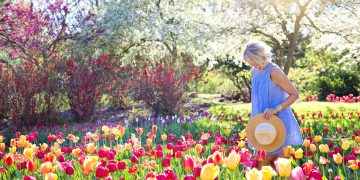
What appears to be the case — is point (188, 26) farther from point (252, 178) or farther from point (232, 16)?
point (252, 178)

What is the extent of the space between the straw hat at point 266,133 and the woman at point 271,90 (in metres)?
0.11

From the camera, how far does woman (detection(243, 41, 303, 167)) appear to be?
3.60 m

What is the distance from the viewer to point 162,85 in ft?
30.5

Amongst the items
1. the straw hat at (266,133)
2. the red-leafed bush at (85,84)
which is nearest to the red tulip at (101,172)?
the straw hat at (266,133)

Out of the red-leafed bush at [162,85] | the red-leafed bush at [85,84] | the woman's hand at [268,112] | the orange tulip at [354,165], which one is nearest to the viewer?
the orange tulip at [354,165]

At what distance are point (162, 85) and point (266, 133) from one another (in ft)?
19.7

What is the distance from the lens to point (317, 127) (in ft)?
21.1

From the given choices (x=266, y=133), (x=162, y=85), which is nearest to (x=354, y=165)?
(x=266, y=133)

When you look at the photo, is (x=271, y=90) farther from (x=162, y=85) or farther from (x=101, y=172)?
(x=162, y=85)

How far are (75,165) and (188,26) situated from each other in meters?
11.3

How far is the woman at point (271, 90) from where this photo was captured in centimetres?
360

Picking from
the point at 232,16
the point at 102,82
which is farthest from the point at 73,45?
the point at 232,16

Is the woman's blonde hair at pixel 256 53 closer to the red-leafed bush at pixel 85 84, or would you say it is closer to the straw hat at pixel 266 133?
the straw hat at pixel 266 133

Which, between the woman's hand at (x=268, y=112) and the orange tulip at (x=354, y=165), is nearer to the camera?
the orange tulip at (x=354, y=165)
